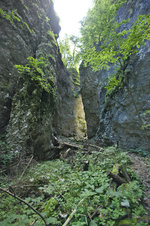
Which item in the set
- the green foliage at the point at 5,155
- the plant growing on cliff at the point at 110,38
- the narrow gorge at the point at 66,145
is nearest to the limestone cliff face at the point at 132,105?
the narrow gorge at the point at 66,145

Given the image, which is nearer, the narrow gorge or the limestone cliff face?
the narrow gorge

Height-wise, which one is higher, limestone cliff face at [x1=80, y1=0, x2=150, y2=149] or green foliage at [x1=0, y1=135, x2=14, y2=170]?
limestone cliff face at [x1=80, y1=0, x2=150, y2=149]

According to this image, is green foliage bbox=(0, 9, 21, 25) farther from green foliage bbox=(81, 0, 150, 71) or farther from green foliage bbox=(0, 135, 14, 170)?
green foliage bbox=(0, 135, 14, 170)

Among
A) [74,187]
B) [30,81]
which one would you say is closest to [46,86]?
[30,81]

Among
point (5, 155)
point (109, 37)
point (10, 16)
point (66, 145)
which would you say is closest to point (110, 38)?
point (109, 37)

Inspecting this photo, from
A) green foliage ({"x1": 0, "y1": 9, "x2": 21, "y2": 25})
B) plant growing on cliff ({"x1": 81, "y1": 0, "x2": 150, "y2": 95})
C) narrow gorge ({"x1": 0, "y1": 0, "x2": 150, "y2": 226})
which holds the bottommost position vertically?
narrow gorge ({"x1": 0, "y1": 0, "x2": 150, "y2": 226})

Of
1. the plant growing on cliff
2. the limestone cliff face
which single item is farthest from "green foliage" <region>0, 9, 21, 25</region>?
the limestone cliff face

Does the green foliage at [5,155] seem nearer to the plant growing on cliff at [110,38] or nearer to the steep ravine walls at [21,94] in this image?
the steep ravine walls at [21,94]

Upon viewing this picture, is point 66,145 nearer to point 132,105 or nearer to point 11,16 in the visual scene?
point 132,105

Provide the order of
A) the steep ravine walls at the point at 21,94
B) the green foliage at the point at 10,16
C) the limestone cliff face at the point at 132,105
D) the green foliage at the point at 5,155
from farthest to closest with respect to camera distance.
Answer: the green foliage at the point at 10,16
the limestone cliff face at the point at 132,105
the steep ravine walls at the point at 21,94
the green foliage at the point at 5,155

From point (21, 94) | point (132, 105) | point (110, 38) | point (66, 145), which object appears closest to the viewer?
point (110, 38)

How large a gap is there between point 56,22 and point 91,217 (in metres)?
17.8

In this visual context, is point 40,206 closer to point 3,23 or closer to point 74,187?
point 74,187

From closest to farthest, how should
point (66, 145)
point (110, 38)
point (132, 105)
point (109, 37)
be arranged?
point (110, 38), point (109, 37), point (132, 105), point (66, 145)
